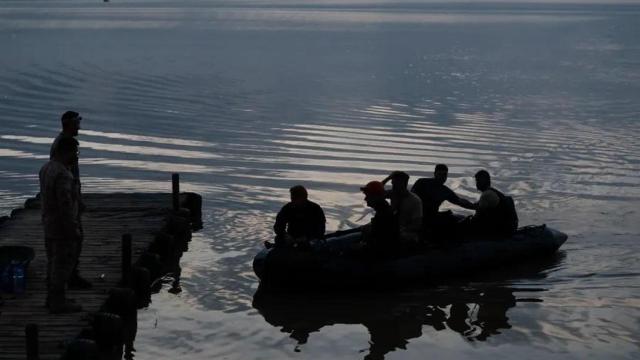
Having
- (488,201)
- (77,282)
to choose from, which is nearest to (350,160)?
(488,201)

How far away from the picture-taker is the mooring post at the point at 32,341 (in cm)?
1258

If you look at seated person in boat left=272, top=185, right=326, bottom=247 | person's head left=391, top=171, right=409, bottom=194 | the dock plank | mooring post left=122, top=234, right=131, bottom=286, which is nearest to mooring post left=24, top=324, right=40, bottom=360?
the dock plank

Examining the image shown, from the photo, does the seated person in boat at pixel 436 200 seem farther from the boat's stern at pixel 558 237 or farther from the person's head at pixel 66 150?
the person's head at pixel 66 150

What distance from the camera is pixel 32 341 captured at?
499 inches

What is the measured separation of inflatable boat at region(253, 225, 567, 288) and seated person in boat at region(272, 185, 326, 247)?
0.16 metres

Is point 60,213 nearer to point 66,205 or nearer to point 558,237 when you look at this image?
point 66,205

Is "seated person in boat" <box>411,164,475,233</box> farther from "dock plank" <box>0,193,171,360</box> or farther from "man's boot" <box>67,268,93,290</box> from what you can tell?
"man's boot" <box>67,268,93,290</box>

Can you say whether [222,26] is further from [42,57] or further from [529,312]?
[529,312]

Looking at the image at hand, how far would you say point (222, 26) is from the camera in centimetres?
12706

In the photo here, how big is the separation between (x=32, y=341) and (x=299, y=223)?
6.45 meters

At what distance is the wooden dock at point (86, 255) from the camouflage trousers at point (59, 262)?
1.15 feet

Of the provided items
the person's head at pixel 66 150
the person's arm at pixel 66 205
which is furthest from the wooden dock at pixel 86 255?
the person's head at pixel 66 150

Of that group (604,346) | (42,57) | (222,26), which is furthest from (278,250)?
(222,26)

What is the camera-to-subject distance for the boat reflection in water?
17516 millimetres
